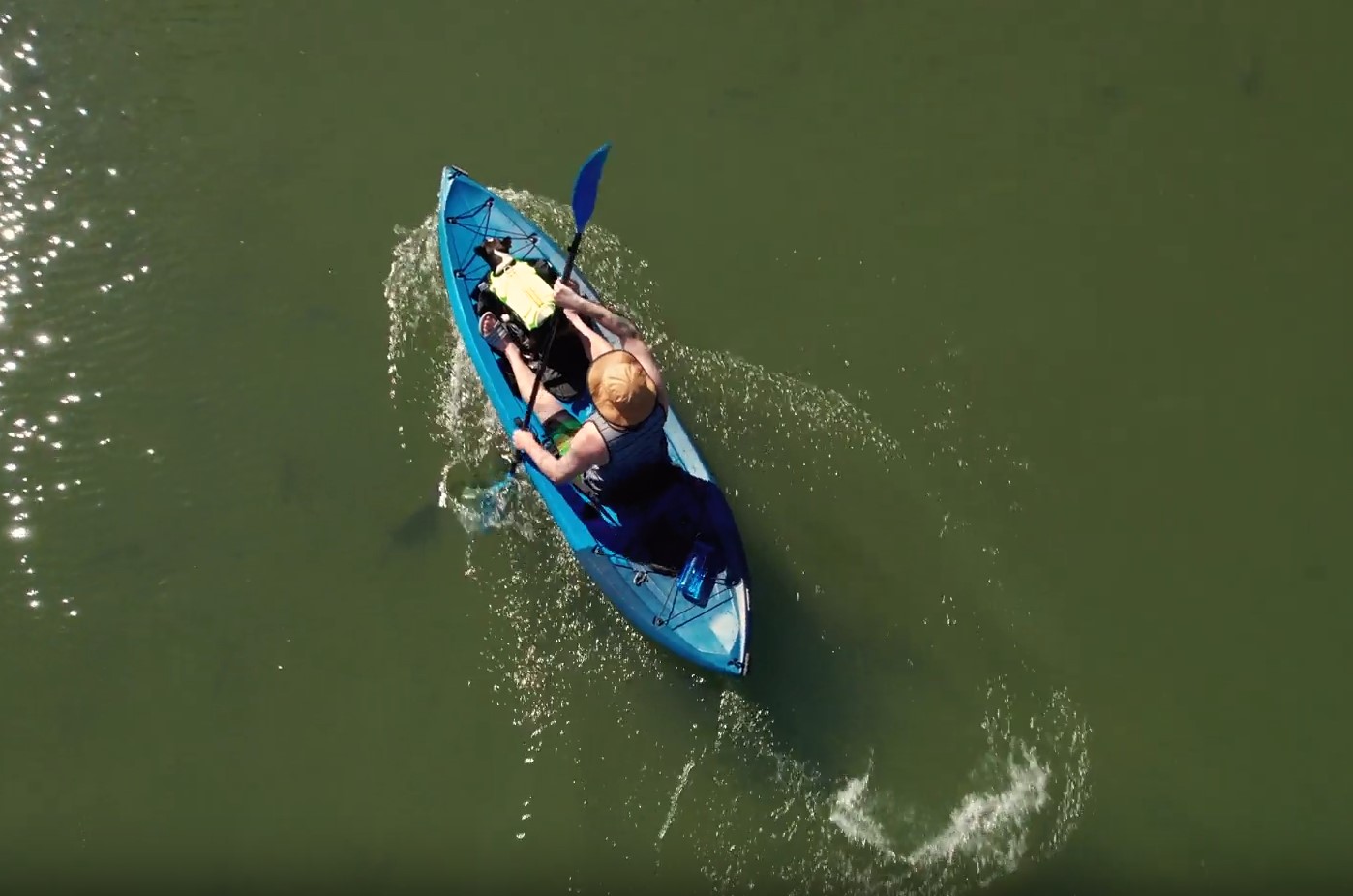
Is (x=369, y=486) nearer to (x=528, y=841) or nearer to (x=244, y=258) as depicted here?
(x=244, y=258)

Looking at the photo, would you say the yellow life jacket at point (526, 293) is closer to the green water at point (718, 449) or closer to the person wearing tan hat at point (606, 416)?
the person wearing tan hat at point (606, 416)

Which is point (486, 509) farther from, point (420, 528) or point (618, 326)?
point (618, 326)

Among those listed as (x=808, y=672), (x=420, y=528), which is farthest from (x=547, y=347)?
(x=808, y=672)

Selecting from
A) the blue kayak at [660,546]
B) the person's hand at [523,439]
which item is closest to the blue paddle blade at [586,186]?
the blue kayak at [660,546]

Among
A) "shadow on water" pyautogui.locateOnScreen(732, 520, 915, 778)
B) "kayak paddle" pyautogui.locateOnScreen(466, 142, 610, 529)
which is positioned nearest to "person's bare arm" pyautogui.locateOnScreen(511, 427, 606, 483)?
"kayak paddle" pyautogui.locateOnScreen(466, 142, 610, 529)

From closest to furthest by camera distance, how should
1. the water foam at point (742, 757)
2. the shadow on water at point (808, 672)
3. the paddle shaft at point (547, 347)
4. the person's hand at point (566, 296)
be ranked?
the person's hand at point (566, 296) → the paddle shaft at point (547, 347) → the water foam at point (742, 757) → the shadow on water at point (808, 672)

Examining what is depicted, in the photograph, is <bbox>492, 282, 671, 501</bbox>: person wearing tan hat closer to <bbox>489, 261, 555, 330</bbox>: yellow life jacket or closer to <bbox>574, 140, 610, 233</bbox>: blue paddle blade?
<bbox>489, 261, 555, 330</bbox>: yellow life jacket

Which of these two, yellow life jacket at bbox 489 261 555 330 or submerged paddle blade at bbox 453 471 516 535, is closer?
yellow life jacket at bbox 489 261 555 330
